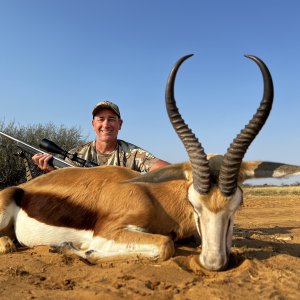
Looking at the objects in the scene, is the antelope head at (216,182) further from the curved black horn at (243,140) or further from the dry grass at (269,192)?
the dry grass at (269,192)

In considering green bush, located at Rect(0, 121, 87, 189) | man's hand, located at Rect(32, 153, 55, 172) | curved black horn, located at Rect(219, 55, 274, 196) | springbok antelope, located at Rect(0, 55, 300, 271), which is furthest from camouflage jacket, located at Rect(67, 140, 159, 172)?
green bush, located at Rect(0, 121, 87, 189)

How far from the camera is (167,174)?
4148mm

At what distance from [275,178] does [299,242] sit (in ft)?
6.22

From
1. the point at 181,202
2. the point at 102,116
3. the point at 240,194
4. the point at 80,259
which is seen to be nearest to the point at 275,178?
the point at 240,194

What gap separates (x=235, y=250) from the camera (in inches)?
160

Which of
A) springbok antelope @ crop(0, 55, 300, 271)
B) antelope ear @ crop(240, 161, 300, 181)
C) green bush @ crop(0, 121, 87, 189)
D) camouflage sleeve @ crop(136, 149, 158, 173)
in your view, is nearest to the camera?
springbok antelope @ crop(0, 55, 300, 271)

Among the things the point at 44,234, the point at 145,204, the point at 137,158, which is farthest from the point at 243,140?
the point at 137,158

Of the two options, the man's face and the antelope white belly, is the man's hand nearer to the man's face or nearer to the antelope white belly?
the man's face

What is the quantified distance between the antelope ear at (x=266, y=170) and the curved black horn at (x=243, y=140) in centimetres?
48

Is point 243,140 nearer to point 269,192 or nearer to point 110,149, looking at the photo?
point 110,149

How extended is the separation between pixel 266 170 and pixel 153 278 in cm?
167

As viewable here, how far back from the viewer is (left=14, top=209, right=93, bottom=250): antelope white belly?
4441 mm

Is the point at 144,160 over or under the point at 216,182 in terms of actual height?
over

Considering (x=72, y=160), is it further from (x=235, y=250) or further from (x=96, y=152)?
(x=235, y=250)
